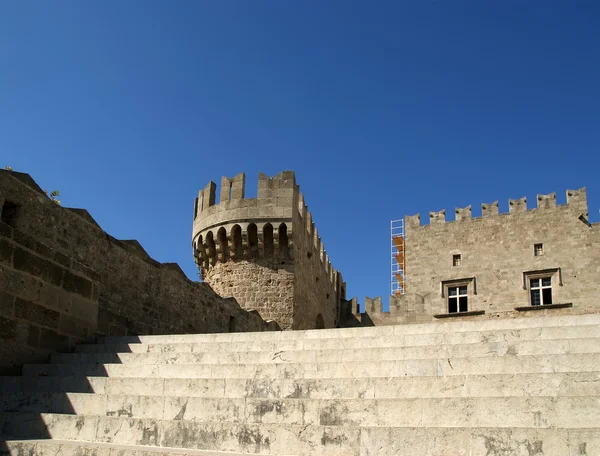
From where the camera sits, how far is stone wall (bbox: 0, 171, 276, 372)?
6355mm

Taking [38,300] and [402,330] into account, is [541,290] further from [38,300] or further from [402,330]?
[38,300]

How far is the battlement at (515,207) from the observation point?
24.4 m

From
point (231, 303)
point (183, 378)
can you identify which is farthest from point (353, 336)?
point (231, 303)

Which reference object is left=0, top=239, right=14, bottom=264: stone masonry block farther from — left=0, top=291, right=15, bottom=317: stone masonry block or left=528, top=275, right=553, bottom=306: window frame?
left=528, top=275, right=553, bottom=306: window frame

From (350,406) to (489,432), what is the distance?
1.06 m

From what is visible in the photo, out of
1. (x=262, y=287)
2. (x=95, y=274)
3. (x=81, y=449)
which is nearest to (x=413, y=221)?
(x=262, y=287)

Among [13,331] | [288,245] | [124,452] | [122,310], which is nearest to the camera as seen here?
[124,452]

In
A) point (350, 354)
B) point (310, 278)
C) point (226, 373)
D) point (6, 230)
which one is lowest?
point (226, 373)

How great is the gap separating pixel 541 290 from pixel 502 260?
6.28 ft

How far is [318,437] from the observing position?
3.97 m

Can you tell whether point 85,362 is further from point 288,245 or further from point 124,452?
point 288,245

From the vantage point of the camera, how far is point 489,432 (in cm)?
356

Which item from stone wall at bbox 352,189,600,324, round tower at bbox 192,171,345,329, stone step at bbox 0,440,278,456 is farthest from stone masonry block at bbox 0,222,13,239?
stone wall at bbox 352,189,600,324

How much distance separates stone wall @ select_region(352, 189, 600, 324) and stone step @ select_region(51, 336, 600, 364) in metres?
19.8
